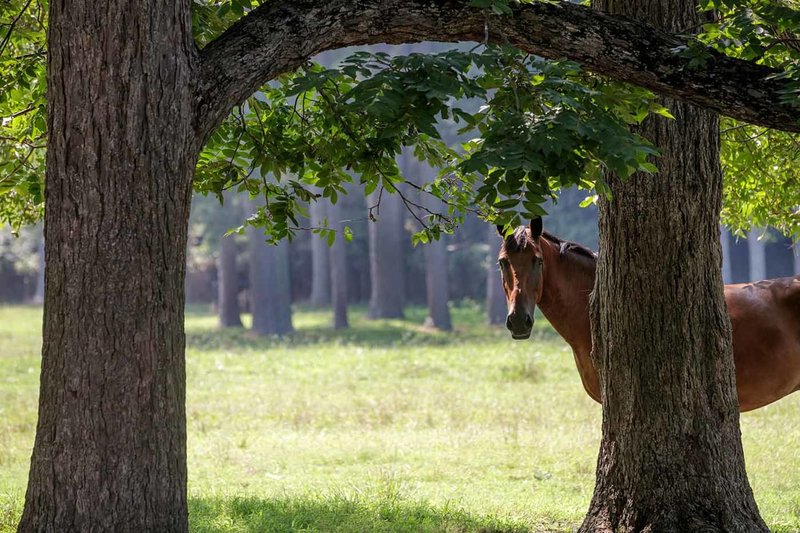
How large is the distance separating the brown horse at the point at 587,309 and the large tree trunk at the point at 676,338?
4.02 ft

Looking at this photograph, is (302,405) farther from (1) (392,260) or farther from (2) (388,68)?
(1) (392,260)

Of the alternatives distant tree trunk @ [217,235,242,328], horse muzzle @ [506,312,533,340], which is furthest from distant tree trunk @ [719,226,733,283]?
horse muzzle @ [506,312,533,340]

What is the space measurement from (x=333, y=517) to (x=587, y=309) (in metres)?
2.58

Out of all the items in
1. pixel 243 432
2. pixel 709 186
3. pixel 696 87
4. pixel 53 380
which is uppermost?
pixel 696 87

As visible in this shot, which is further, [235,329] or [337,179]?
[235,329]

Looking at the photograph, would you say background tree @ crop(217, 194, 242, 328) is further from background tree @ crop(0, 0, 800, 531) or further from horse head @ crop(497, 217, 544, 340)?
background tree @ crop(0, 0, 800, 531)

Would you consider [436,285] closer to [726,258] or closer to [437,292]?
[437,292]

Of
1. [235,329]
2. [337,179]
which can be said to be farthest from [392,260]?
[337,179]

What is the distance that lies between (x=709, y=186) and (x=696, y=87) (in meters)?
1.18

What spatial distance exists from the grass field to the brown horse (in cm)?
111

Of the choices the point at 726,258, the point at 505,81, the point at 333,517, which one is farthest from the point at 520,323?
the point at 726,258

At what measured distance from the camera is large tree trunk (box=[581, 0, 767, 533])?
6344 millimetres

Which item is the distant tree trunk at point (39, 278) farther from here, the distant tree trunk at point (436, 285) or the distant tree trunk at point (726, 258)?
the distant tree trunk at point (726, 258)

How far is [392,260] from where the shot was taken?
122ft
